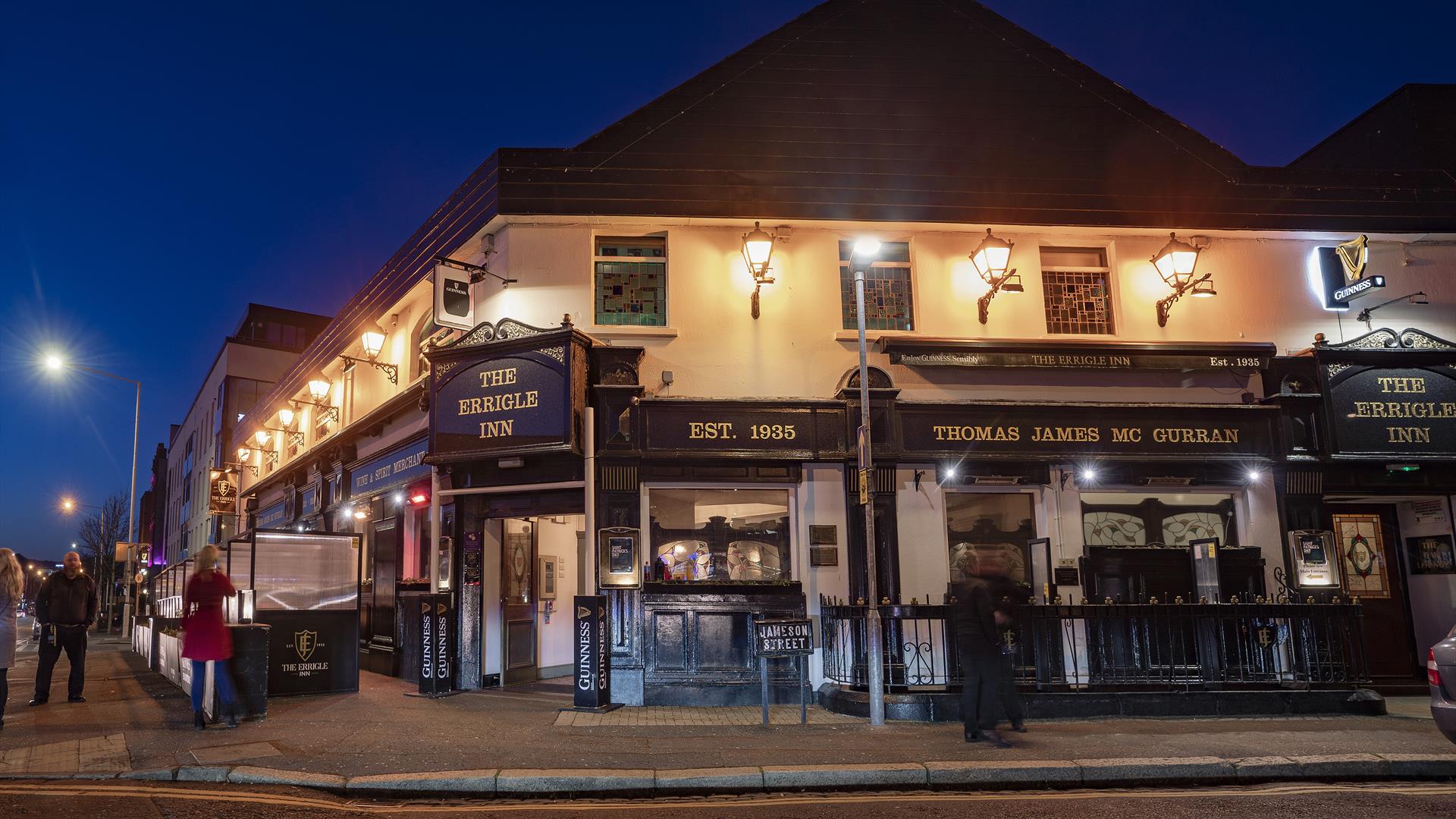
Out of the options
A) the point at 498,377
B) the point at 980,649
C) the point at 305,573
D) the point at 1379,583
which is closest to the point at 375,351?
the point at 305,573

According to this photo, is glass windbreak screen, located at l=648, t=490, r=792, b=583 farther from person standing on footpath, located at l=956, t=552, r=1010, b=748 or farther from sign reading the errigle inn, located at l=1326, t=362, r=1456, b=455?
sign reading the errigle inn, located at l=1326, t=362, r=1456, b=455

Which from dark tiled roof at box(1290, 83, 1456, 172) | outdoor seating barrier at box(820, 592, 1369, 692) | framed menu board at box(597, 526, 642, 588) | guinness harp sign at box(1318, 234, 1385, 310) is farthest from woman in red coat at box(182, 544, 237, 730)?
dark tiled roof at box(1290, 83, 1456, 172)

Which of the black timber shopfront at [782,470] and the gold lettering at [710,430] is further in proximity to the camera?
the gold lettering at [710,430]

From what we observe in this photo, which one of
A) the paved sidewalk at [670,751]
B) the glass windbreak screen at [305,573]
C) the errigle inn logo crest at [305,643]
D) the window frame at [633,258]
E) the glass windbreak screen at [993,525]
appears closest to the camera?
the paved sidewalk at [670,751]

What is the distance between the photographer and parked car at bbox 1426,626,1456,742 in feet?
24.7

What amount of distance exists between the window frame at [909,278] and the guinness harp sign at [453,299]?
5.04 metres

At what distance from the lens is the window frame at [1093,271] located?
45.0 ft

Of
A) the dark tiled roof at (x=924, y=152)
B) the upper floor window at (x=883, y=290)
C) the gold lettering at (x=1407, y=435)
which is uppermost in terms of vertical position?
the dark tiled roof at (x=924, y=152)

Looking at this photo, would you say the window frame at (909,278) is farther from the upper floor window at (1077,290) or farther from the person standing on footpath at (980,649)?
the person standing on footpath at (980,649)

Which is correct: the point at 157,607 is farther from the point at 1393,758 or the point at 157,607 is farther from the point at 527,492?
the point at 1393,758

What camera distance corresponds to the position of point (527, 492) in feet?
43.3

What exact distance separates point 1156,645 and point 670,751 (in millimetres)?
5989

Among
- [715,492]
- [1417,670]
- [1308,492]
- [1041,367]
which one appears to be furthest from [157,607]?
[1417,670]

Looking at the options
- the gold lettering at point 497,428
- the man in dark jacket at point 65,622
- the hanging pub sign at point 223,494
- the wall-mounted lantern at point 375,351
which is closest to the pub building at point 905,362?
the gold lettering at point 497,428
